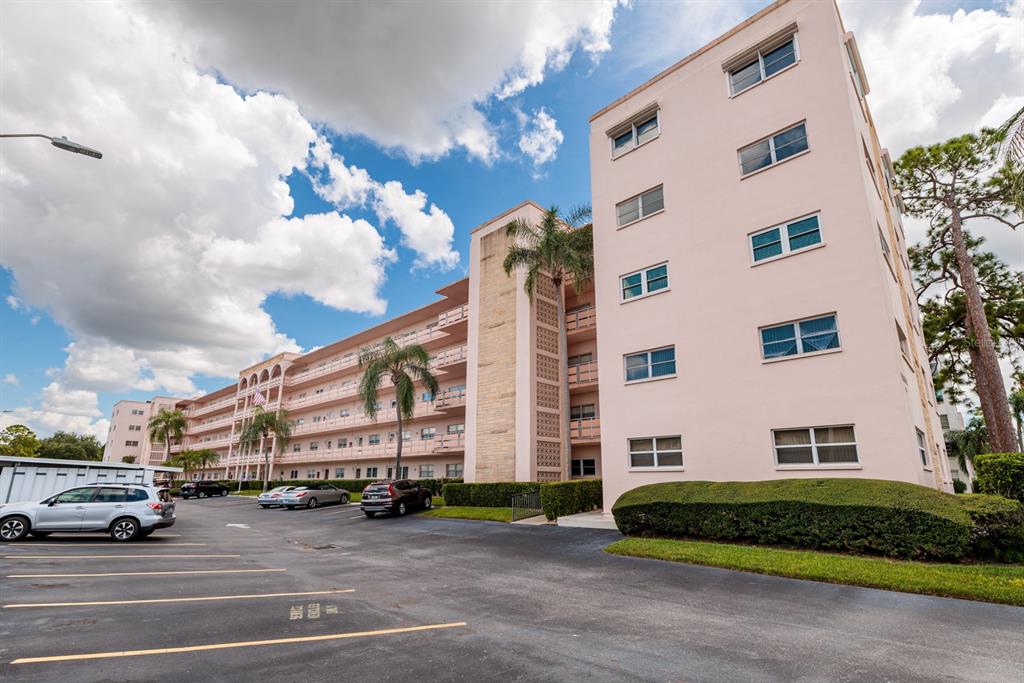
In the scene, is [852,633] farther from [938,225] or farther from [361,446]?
[361,446]

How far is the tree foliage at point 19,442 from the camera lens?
4924 centimetres

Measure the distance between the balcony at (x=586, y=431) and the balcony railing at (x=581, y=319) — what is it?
5002mm

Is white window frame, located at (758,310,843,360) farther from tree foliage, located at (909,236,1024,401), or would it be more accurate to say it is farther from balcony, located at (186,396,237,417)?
balcony, located at (186,396,237,417)

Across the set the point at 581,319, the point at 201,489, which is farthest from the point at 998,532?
the point at 201,489

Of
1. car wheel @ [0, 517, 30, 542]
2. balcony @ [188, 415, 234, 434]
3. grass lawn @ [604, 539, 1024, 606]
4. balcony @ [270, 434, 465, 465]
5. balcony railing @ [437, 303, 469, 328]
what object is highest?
balcony railing @ [437, 303, 469, 328]

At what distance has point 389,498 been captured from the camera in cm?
2311

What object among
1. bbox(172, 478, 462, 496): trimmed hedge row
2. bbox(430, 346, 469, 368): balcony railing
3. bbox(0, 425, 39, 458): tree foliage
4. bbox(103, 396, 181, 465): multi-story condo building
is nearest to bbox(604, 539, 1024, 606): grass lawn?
bbox(172, 478, 462, 496): trimmed hedge row

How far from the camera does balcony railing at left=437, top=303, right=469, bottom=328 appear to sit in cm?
3344

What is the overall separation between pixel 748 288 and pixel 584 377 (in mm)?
12137

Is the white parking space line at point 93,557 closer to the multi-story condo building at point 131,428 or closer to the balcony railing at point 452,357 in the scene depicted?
the balcony railing at point 452,357

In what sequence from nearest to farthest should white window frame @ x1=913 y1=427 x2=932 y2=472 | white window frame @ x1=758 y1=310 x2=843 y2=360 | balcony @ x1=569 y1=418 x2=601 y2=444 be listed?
white window frame @ x1=758 y1=310 x2=843 y2=360 < white window frame @ x1=913 y1=427 x2=932 y2=472 < balcony @ x1=569 y1=418 x2=601 y2=444

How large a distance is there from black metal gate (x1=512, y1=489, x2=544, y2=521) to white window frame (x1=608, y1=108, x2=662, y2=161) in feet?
49.6

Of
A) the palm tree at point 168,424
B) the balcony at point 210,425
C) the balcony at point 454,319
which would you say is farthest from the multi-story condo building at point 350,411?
the palm tree at point 168,424

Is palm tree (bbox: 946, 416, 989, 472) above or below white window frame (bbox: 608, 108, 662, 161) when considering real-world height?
below
